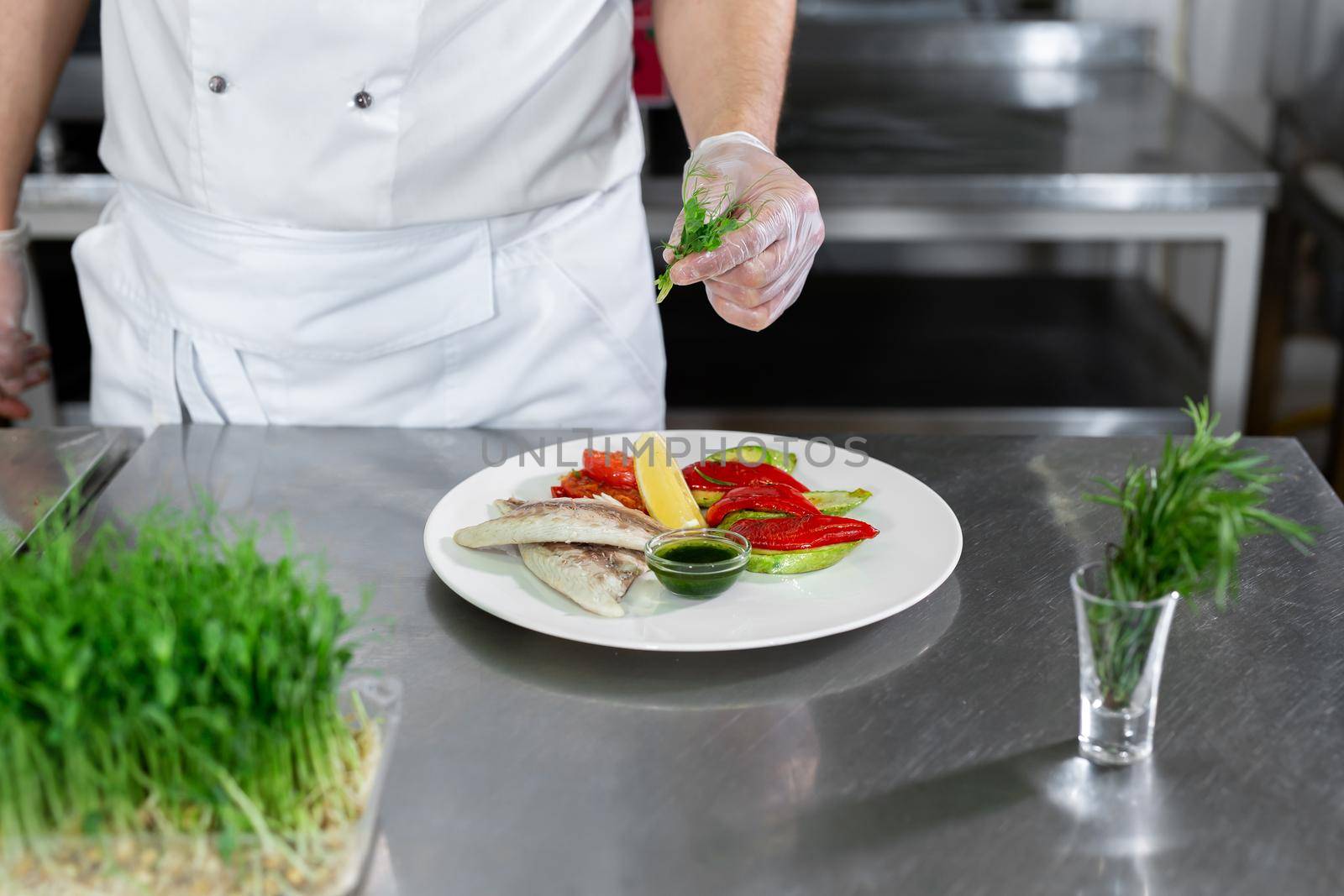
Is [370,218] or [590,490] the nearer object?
[590,490]

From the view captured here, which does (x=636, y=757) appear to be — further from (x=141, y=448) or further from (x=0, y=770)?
(x=141, y=448)

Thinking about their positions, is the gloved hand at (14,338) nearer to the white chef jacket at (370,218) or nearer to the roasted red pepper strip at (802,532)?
the white chef jacket at (370,218)

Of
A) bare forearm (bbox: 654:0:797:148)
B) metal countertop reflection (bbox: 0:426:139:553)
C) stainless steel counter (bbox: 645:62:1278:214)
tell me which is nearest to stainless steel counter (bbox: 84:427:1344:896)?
metal countertop reflection (bbox: 0:426:139:553)

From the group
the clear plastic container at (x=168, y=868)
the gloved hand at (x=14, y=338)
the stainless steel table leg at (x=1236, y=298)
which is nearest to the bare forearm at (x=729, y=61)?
the gloved hand at (x=14, y=338)

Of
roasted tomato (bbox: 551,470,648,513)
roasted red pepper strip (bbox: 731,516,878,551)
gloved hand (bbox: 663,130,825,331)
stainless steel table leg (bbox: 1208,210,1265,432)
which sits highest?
gloved hand (bbox: 663,130,825,331)

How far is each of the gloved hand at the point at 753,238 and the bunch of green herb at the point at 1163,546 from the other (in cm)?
43

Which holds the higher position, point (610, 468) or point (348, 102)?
point (348, 102)

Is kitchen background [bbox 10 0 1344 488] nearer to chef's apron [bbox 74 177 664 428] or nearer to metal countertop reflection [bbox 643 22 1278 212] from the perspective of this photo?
metal countertop reflection [bbox 643 22 1278 212]

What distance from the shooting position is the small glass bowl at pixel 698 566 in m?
1.01

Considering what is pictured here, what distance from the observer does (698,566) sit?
1010mm

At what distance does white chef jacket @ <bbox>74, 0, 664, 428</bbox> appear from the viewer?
1350 millimetres

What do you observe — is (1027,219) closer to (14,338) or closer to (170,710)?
(14,338)

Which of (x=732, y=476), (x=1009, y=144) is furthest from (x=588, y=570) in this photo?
(x=1009, y=144)

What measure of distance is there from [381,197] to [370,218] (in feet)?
0.09
